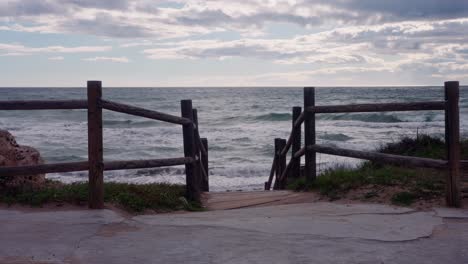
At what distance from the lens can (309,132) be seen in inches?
339

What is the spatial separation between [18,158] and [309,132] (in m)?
4.37

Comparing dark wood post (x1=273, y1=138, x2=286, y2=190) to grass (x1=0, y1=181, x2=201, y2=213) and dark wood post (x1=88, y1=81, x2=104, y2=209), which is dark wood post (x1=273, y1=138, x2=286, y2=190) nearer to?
grass (x1=0, y1=181, x2=201, y2=213)

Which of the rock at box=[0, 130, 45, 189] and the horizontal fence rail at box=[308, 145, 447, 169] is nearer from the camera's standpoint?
the horizontal fence rail at box=[308, 145, 447, 169]

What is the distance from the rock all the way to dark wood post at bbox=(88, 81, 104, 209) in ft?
3.75

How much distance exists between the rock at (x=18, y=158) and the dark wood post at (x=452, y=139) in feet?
17.3

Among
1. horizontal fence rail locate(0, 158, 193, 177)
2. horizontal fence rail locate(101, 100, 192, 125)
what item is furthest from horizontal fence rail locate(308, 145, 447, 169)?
horizontal fence rail locate(0, 158, 193, 177)

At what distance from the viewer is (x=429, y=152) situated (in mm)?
11625

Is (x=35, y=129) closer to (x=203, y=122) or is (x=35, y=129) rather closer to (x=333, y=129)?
(x=203, y=122)

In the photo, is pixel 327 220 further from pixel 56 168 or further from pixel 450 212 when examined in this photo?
pixel 56 168

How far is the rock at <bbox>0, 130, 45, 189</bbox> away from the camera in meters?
7.47

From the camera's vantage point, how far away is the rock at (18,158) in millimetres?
7469

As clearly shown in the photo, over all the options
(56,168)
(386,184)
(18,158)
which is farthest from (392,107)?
(18,158)

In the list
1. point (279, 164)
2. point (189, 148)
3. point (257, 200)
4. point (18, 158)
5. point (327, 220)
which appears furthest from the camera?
point (279, 164)

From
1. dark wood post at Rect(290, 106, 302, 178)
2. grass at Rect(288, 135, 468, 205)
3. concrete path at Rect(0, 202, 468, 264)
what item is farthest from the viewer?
dark wood post at Rect(290, 106, 302, 178)
